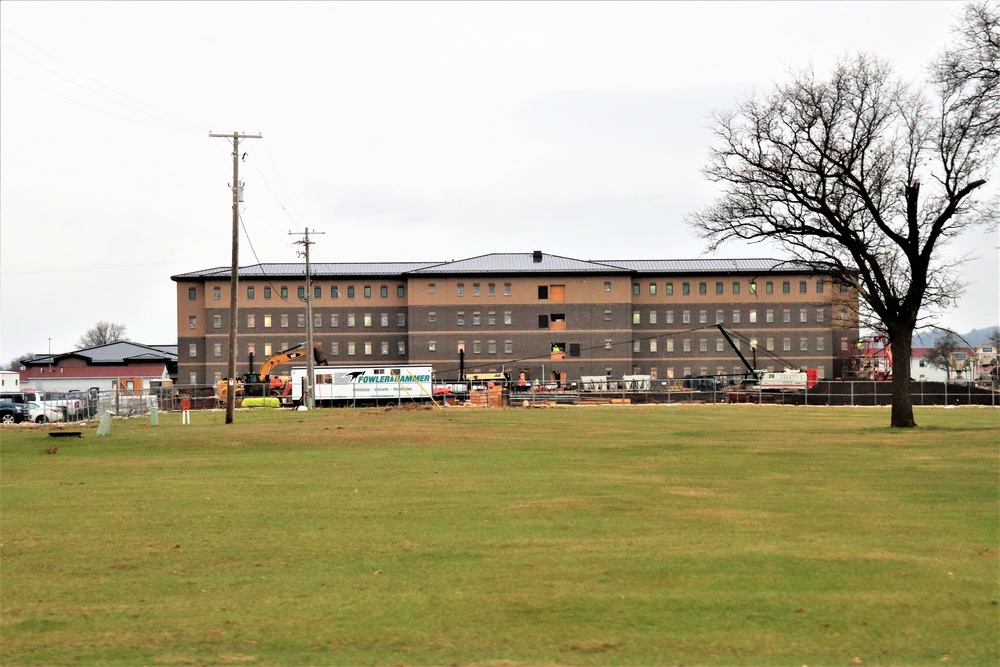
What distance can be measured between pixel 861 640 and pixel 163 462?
21935mm

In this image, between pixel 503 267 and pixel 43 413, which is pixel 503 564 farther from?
pixel 503 267

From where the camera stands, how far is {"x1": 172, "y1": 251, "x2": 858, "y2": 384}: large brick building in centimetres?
13000

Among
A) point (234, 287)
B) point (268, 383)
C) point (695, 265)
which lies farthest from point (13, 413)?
point (695, 265)

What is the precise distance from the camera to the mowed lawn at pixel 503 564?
9.12 metres

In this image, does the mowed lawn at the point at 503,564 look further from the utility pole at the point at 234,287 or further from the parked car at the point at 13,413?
the parked car at the point at 13,413

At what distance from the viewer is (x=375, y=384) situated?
91625mm

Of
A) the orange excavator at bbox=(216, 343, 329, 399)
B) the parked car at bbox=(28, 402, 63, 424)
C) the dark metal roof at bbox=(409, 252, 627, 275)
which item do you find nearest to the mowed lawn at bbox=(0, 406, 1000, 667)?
the parked car at bbox=(28, 402, 63, 424)

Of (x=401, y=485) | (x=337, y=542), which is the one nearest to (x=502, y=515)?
(x=337, y=542)

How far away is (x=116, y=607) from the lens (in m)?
10.5

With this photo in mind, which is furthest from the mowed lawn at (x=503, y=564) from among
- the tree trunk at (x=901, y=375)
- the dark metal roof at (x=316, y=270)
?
the dark metal roof at (x=316, y=270)

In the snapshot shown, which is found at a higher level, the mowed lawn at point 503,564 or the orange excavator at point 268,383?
the orange excavator at point 268,383

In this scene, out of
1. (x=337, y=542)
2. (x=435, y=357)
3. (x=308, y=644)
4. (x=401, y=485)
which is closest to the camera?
(x=308, y=644)

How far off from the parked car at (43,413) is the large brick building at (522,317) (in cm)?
6721

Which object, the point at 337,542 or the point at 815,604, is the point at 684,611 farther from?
the point at 337,542
